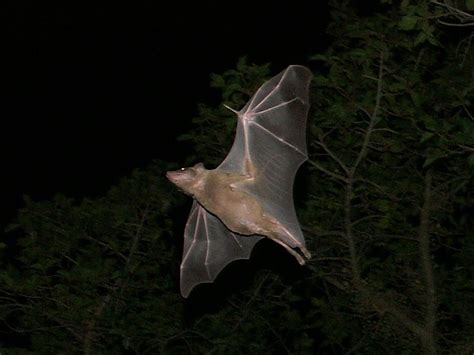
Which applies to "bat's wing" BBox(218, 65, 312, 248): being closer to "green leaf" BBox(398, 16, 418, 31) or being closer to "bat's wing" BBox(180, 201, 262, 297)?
"bat's wing" BBox(180, 201, 262, 297)

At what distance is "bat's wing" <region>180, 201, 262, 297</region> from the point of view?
259 inches

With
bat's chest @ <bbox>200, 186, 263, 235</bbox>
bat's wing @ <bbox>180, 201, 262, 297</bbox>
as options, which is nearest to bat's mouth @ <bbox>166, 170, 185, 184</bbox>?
bat's chest @ <bbox>200, 186, 263, 235</bbox>

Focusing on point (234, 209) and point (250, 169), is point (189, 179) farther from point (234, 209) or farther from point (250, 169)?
point (250, 169)

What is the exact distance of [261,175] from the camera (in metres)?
5.79

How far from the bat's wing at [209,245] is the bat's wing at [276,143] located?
0.84 metres

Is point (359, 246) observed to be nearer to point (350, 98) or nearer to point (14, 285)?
point (350, 98)

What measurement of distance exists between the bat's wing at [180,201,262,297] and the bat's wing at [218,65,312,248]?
2.77ft

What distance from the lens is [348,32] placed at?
8.67m

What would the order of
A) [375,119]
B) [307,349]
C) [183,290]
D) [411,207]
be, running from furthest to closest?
[307,349], [411,207], [375,119], [183,290]

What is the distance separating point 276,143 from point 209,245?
109cm

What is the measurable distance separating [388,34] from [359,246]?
1.98 meters

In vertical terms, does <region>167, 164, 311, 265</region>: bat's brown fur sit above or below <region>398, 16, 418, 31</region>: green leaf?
below

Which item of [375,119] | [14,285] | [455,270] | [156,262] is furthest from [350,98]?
[14,285]

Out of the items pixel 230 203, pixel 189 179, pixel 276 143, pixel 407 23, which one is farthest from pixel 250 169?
pixel 407 23
